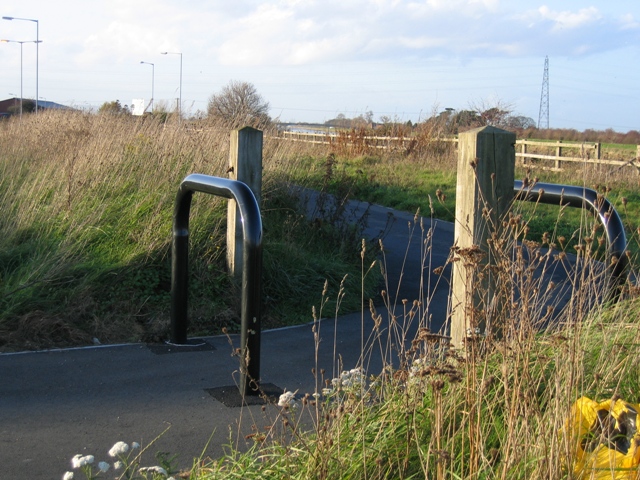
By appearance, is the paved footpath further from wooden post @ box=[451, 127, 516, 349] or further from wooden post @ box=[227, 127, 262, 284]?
wooden post @ box=[227, 127, 262, 284]

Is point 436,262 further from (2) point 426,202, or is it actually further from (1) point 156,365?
(2) point 426,202

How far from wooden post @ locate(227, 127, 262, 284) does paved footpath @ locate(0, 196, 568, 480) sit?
1.15 m

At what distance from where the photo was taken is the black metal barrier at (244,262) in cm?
505

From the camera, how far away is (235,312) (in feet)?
24.2

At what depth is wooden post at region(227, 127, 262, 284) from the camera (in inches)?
313

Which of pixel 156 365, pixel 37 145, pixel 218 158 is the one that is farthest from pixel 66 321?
pixel 37 145

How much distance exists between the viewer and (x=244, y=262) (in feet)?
16.9

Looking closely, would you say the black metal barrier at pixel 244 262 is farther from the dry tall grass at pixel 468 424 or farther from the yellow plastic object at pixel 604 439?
the yellow plastic object at pixel 604 439

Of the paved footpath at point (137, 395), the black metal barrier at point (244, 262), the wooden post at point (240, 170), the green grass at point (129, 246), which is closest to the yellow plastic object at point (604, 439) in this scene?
the paved footpath at point (137, 395)

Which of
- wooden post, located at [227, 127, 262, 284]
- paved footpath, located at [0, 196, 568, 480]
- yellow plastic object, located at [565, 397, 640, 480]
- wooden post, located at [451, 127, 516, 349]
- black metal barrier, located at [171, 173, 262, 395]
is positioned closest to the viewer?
yellow plastic object, located at [565, 397, 640, 480]

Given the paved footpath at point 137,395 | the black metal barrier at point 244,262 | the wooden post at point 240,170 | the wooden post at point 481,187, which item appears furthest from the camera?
the wooden post at point 240,170

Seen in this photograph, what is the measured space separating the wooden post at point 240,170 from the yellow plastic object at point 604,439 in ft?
16.5

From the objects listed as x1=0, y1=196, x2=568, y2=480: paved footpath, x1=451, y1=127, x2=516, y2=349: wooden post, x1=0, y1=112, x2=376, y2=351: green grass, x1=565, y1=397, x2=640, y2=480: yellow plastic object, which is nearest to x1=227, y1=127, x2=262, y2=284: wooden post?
x1=0, y1=112, x2=376, y2=351: green grass

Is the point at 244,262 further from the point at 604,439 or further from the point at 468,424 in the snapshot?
the point at 604,439
